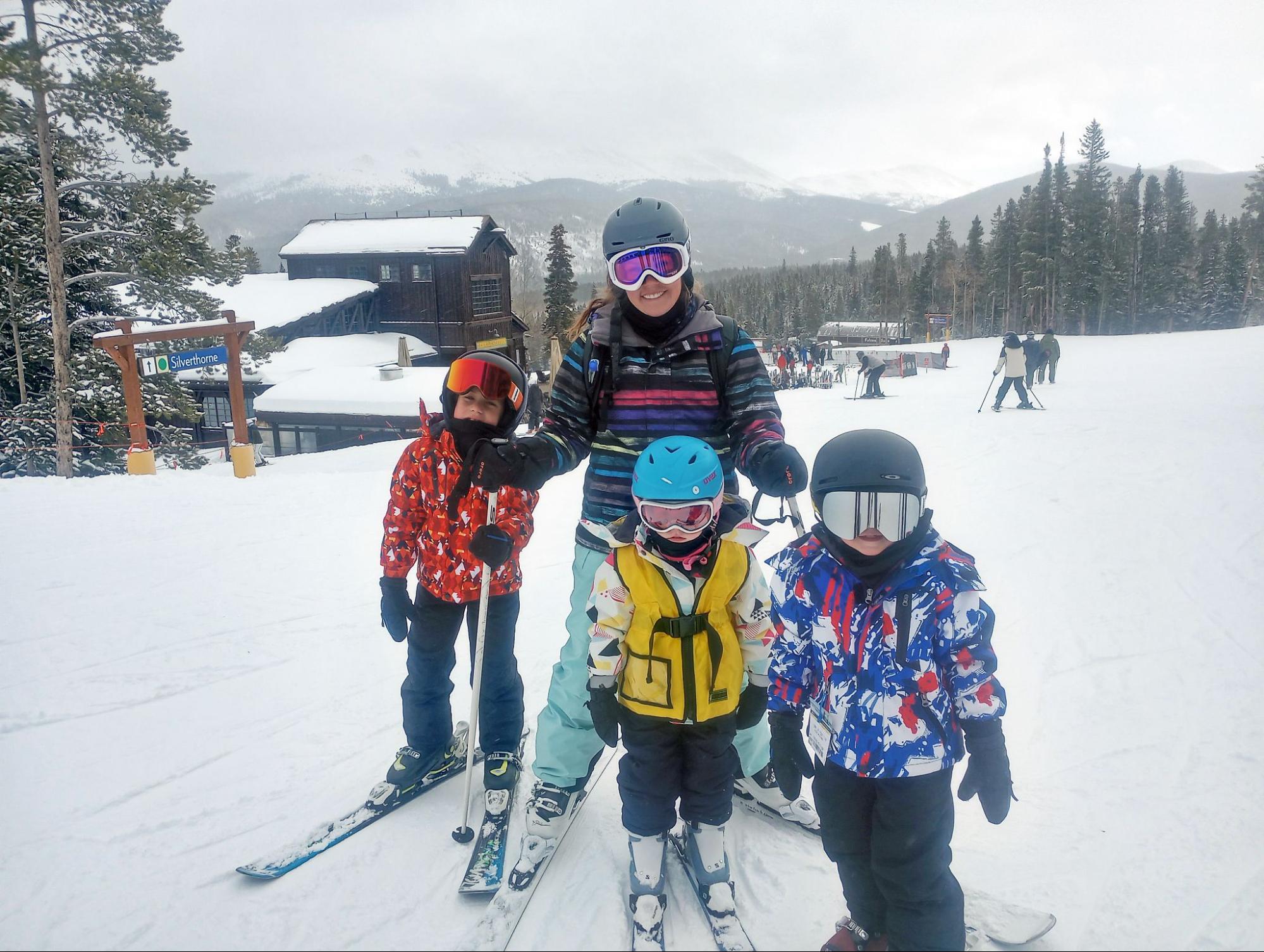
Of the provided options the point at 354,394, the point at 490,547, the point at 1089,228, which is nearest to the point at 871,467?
the point at 490,547

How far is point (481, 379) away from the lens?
2723 millimetres

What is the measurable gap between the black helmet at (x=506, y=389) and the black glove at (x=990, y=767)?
1911mm

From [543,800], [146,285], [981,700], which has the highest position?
[146,285]

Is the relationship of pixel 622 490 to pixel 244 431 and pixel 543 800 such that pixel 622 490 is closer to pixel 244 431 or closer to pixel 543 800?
pixel 543 800

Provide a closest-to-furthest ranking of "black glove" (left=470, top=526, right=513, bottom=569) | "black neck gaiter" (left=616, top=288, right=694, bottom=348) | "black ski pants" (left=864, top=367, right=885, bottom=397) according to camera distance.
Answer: "black neck gaiter" (left=616, top=288, right=694, bottom=348) < "black glove" (left=470, top=526, right=513, bottom=569) < "black ski pants" (left=864, top=367, right=885, bottom=397)

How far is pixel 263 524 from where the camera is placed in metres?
7.02

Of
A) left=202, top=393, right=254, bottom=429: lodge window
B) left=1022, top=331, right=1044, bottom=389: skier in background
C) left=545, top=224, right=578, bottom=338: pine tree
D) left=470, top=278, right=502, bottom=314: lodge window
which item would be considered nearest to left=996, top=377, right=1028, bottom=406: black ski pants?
left=1022, top=331, right=1044, bottom=389: skier in background

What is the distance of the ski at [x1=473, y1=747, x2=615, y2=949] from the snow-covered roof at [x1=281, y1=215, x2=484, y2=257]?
29485 millimetres

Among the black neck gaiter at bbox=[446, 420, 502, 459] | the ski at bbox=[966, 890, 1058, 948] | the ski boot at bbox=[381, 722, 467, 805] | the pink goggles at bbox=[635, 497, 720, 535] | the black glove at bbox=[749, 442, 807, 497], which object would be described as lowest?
the ski at bbox=[966, 890, 1058, 948]

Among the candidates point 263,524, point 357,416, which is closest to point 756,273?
point 357,416

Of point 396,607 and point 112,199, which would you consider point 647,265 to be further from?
point 112,199

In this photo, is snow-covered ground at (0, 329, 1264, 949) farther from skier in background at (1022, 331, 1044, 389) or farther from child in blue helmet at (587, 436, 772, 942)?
skier in background at (1022, 331, 1044, 389)

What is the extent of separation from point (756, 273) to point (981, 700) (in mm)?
135403

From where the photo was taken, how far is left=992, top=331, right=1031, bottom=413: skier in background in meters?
13.0
